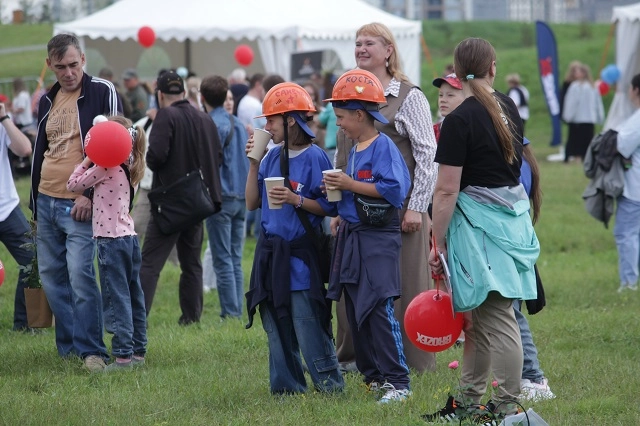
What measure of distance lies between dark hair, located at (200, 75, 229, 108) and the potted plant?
2459mm

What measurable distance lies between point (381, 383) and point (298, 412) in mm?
556

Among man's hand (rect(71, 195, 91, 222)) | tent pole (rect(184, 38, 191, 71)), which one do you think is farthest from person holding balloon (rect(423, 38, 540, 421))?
tent pole (rect(184, 38, 191, 71))

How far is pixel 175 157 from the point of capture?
8.29 meters

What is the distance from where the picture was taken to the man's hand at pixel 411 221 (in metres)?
6.19

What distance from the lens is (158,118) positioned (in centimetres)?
829

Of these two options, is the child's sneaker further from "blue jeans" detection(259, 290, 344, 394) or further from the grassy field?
"blue jeans" detection(259, 290, 344, 394)

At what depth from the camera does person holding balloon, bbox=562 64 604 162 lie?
2264cm

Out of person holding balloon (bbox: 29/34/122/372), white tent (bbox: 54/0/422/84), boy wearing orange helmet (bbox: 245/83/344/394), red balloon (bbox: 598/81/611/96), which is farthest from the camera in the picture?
red balloon (bbox: 598/81/611/96)

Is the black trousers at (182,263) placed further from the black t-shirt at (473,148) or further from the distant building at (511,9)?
the distant building at (511,9)

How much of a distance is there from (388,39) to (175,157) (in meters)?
2.68

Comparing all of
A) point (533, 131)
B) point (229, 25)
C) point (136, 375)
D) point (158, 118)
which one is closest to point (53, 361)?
point (136, 375)

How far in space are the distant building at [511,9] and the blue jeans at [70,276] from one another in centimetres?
5683

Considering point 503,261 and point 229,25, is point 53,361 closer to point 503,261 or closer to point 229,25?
point 503,261

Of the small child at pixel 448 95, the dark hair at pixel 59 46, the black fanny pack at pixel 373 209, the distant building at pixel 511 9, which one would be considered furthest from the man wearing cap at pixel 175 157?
the distant building at pixel 511 9
